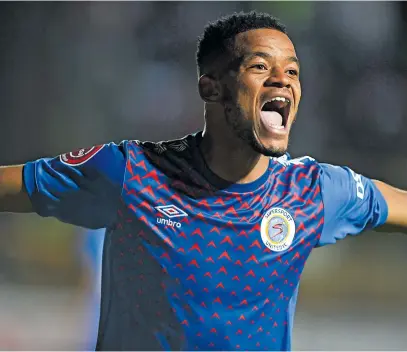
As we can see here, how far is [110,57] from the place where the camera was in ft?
24.2

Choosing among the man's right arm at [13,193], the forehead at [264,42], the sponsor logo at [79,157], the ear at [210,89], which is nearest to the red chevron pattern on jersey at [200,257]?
the sponsor logo at [79,157]

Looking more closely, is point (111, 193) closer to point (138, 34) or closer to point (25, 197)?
point (25, 197)

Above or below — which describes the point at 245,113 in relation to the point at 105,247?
above

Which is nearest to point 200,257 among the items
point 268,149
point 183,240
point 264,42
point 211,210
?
point 183,240

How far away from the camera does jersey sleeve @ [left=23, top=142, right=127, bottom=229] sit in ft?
8.75

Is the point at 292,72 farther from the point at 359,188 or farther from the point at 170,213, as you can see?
the point at 170,213

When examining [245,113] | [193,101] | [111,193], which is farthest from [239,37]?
[193,101]

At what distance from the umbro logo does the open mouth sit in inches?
18.4

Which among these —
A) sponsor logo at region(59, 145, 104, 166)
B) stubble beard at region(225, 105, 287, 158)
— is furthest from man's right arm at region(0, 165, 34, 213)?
stubble beard at region(225, 105, 287, 158)

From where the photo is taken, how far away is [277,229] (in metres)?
2.75

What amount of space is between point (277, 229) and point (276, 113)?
44cm

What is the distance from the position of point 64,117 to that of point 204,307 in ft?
16.3

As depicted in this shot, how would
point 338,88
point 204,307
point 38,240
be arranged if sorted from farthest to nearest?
point 338,88, point 38,240, point 204,307

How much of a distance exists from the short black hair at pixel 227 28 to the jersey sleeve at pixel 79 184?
553mm
